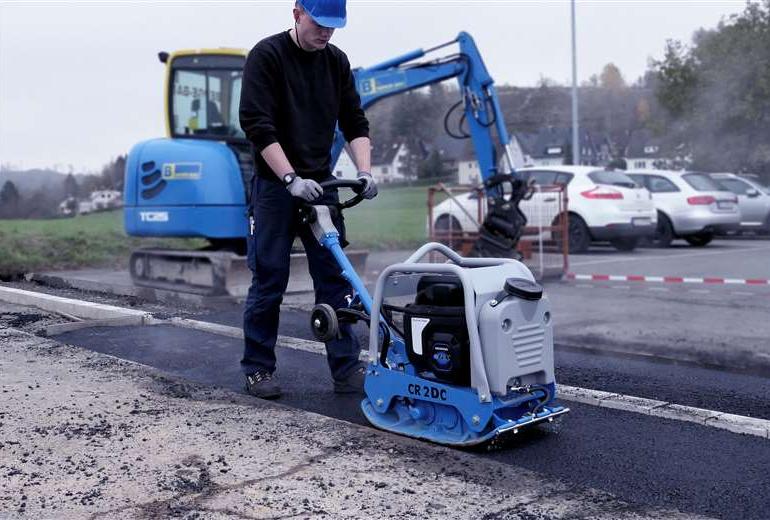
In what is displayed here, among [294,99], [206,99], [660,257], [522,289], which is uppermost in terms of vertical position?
[206,99]

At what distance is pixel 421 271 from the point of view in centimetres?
413

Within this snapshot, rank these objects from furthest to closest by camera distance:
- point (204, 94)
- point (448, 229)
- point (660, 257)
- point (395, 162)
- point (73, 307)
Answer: point (395, 162) < point (660, 257) < point (448, 229) < point (204, 94) < point (73, 307)

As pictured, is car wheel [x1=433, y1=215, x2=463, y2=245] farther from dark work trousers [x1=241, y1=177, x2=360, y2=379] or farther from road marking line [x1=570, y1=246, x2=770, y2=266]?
dark work trousers [x1=241, y1=177, x2=360, y2=379]

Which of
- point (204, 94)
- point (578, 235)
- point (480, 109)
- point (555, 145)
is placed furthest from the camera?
point (555, 145)

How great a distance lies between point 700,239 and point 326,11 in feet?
52.1

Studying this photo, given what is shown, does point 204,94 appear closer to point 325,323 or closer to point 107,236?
point 107,236

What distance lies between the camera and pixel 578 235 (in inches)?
639

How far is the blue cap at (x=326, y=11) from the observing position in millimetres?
4516

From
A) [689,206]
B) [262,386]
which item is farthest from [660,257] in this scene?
[262,386]

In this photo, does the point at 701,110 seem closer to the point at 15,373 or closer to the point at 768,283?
the point at 768,283

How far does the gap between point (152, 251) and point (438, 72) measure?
165 inches

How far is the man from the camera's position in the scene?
4719 millimetres

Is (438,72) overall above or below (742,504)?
above

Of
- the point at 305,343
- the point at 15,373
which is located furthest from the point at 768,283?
the point at 15,373
